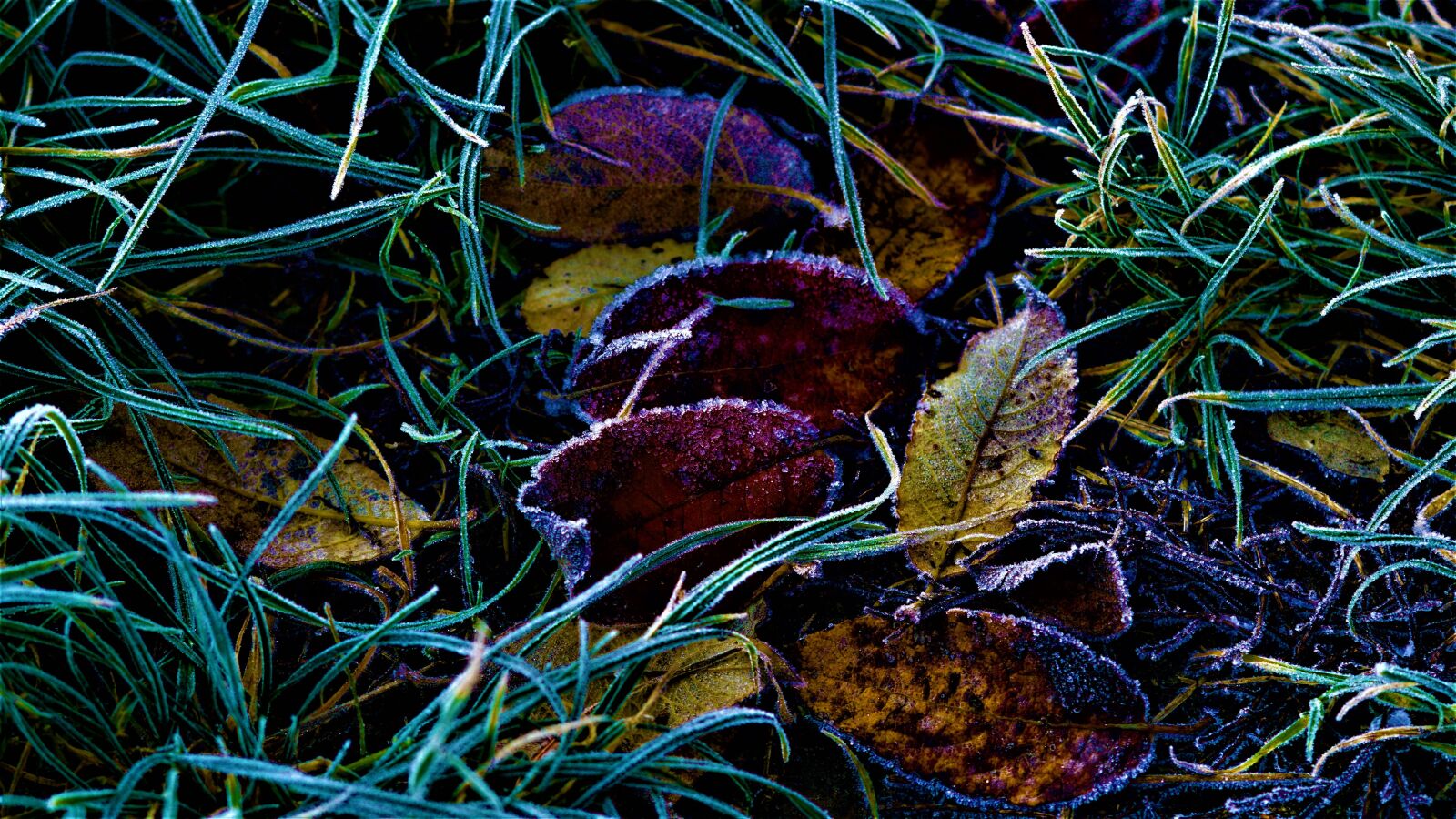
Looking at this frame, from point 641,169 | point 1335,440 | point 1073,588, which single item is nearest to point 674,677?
point 1073,588

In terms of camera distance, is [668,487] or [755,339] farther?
[755,339]

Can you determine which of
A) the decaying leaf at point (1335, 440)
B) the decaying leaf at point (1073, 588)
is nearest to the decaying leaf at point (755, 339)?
the decaying leaf at point (1073, 588)

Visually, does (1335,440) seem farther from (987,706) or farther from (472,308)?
(472,308)

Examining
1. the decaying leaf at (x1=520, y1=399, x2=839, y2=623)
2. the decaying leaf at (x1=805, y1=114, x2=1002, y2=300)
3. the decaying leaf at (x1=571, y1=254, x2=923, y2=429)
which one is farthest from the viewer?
the decaying leaf at (x1=805, y1=114, x2=1002, y2=300)

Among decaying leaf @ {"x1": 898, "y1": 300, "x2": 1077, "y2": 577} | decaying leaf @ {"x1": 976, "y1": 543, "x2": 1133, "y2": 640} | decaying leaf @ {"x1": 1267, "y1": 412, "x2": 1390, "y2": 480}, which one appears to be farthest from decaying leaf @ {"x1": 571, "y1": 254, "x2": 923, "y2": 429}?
decaying leaf @ {"x1": 1267, "y1": 412, "x2": 1390, "y2": 480}

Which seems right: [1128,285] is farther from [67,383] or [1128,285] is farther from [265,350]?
[67,383]

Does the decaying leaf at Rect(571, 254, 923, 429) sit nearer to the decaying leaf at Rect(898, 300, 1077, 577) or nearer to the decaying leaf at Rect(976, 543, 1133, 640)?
the decaying leaf at Rect(898, 300, 1077, 577)
